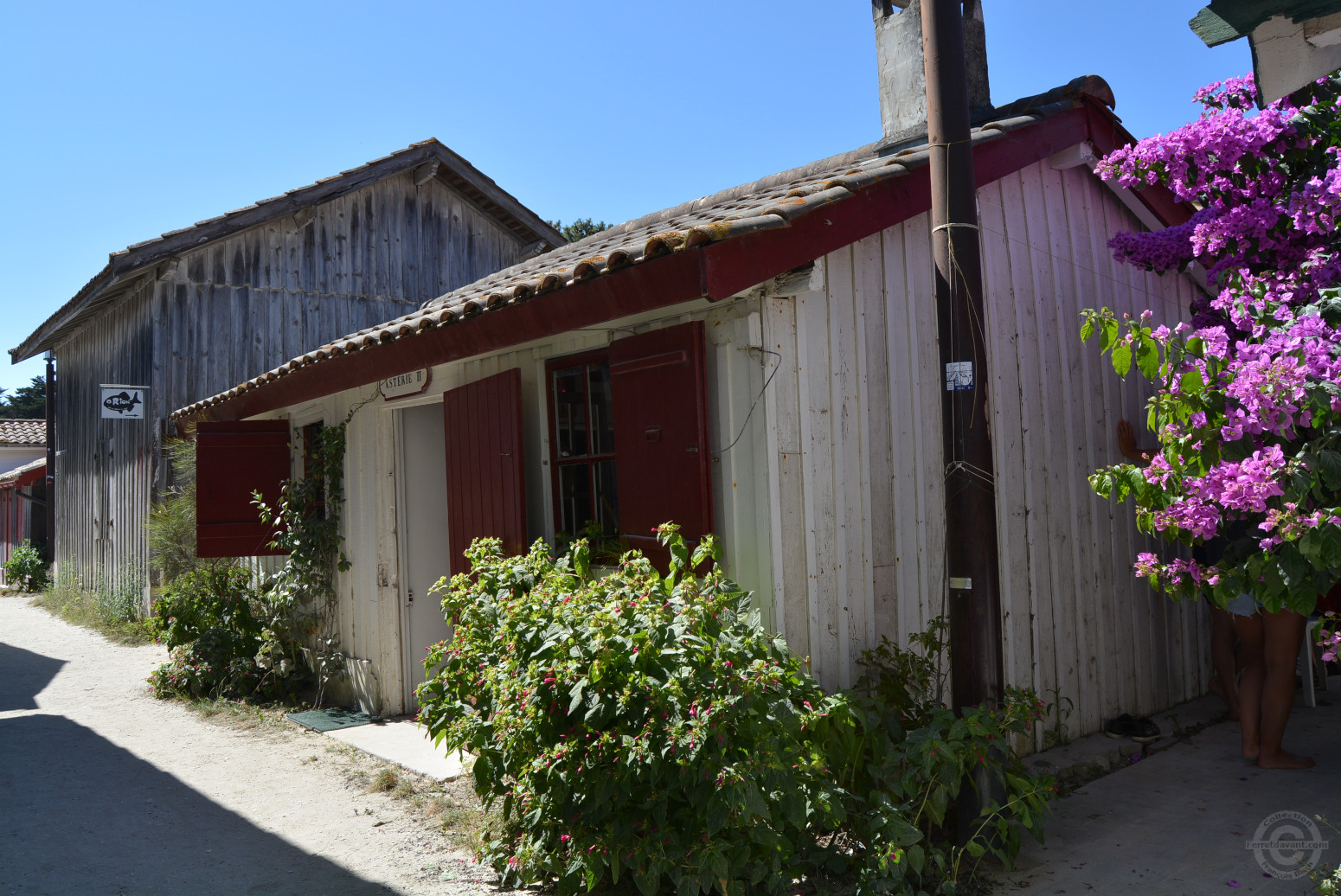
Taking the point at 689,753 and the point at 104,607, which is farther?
the point at 104,607

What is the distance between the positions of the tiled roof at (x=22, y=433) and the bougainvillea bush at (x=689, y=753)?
2775 centimetres

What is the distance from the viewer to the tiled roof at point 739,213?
12.0 ft

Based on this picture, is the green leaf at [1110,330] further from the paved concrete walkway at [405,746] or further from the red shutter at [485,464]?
the paved concrete walkway at [405,746]

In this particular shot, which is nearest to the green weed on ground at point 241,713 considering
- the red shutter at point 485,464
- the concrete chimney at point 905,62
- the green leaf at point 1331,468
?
the red shutter at point 485,464

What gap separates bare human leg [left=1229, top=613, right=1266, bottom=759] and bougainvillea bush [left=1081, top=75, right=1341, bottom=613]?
3.84 ft

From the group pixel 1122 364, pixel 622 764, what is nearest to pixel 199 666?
pixel 622 764

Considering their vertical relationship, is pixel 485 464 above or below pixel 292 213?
below

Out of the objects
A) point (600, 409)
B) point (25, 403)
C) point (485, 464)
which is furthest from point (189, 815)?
point (25, 403)

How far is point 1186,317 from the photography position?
6836mm

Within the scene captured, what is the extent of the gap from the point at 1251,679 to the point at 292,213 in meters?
11.6

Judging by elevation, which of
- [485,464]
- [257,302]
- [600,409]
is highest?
[257,302]

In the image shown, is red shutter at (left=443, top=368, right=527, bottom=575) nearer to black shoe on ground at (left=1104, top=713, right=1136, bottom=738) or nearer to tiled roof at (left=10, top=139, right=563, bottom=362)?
black shoe on ground at (left=1104, top=713, right=1136, bottom=738)

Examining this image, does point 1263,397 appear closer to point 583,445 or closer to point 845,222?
point 845,222

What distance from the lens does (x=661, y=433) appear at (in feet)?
14.2
